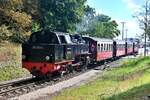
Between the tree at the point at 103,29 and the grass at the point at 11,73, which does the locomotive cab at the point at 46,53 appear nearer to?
the grass at the point at 11,73

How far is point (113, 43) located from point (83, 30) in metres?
51.5

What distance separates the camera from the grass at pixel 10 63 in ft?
104

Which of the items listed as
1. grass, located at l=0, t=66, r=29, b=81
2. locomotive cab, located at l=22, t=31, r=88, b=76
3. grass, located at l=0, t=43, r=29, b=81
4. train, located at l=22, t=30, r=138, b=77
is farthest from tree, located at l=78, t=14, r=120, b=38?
locomotive cab, located at l=22, t=31, r=88, b=76

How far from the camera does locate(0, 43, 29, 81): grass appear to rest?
31677 millimetres

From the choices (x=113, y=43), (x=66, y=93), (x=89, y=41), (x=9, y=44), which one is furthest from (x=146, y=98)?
(x=113, y=43)

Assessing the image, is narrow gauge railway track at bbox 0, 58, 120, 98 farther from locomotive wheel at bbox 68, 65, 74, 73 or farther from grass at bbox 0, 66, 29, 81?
grass at bbox 0, 66, 29, 81

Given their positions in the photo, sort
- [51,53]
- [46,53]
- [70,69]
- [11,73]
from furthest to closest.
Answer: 1. [11,73]
2. [70,69]
3. [46,53]
4. [51,53]

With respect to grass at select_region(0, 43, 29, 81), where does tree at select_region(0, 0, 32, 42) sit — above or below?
above

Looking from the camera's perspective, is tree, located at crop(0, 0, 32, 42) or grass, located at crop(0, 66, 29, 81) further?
tree, located at crop(0, 0, 32, 42)

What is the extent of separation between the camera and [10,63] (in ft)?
116

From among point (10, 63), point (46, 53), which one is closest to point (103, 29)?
point (10, 63)

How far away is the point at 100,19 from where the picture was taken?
410ft

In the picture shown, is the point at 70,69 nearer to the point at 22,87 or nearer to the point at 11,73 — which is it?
the point at 11,73

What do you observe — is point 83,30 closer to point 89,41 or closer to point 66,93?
point 89,41
